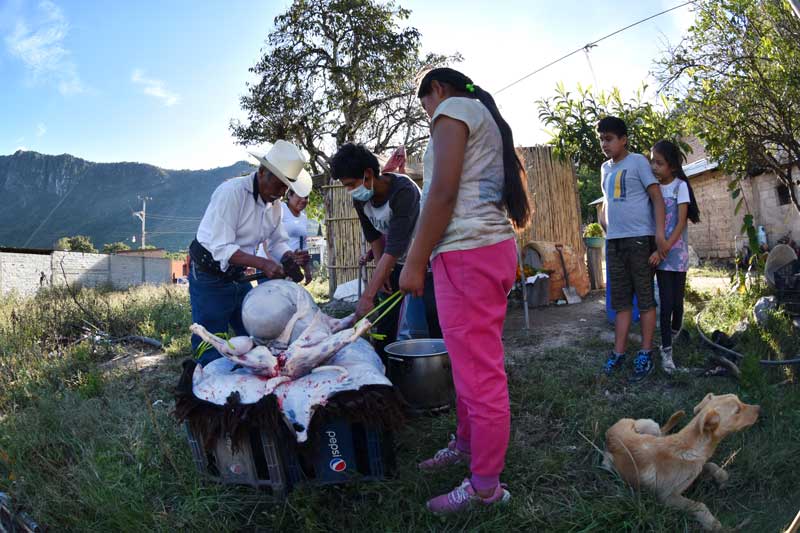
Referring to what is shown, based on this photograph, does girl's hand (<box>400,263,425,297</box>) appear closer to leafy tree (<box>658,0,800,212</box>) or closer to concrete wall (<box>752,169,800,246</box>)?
leafy tree (<box>658,0,800,212</box>)

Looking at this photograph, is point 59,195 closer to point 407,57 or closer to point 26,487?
point 407,57

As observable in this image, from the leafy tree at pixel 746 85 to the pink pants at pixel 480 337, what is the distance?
4.31m

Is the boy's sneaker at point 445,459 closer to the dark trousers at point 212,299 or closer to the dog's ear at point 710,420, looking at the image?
the dog's ear at point 710,420

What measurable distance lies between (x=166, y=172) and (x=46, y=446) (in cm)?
10702

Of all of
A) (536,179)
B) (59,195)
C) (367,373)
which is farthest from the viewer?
(59,195)

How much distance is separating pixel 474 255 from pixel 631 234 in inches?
83.1

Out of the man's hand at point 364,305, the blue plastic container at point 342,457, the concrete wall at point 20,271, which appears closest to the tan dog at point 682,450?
the blue plastic container at point 342,457

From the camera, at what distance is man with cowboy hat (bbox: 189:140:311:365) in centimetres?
301

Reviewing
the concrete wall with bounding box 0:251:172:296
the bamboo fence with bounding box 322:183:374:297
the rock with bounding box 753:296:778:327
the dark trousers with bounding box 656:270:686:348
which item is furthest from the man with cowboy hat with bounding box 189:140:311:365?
the concrete wall with bounding box 0:251:172:296

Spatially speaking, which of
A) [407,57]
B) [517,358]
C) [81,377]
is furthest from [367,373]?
[407,57]

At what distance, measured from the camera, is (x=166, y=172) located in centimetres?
9850

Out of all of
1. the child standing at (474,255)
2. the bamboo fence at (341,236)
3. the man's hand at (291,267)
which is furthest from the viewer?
the bamboo fence at (341,236)

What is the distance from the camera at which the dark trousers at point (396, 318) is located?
344 centimetres

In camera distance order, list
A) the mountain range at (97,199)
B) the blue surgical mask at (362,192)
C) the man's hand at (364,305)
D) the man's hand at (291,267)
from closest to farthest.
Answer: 1. the man's hand at (364,305)
2. the blue surgical mask at (362,192)
3. the man's hand at (291,267)
4. the mountain range at (97,199)
